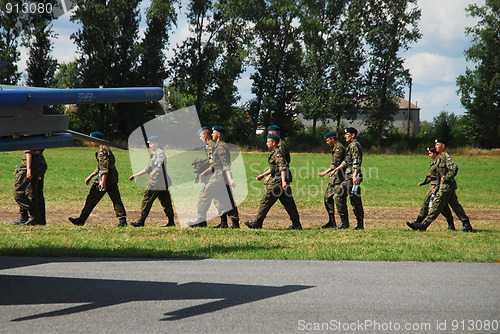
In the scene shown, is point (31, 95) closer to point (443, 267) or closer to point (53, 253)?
point (53, 253)

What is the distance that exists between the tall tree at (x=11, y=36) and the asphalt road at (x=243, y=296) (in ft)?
150

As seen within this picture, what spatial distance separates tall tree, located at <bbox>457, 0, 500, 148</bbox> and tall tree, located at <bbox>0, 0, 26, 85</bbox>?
145ft

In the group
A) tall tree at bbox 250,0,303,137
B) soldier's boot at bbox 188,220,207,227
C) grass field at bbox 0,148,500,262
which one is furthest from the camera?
tall tree at bbox 250,0,303,137

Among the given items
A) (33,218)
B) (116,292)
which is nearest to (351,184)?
(116,292)

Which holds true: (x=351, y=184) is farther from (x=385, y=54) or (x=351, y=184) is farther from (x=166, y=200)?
(x=385, y=54)

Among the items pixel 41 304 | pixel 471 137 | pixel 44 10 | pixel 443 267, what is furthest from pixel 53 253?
pixel 471 137

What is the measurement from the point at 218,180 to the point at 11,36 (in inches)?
1777

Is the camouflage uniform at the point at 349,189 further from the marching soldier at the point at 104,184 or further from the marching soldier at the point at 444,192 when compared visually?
the marching soldier at the point at 104,184

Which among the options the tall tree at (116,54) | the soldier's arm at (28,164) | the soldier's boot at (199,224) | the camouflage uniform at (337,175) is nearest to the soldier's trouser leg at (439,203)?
the camouflage uniform at (337,175)

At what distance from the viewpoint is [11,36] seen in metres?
48.8

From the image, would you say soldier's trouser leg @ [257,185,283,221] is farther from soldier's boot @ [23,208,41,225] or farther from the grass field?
soldier's boot @ [23,208,41,225]

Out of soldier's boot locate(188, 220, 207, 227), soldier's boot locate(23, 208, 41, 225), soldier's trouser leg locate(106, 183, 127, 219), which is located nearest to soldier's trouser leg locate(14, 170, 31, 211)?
soldier's boot locate(23, 208, 41, 225)

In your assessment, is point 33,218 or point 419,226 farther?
point 419,226

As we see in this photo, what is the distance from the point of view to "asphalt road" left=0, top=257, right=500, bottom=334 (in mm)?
4695
